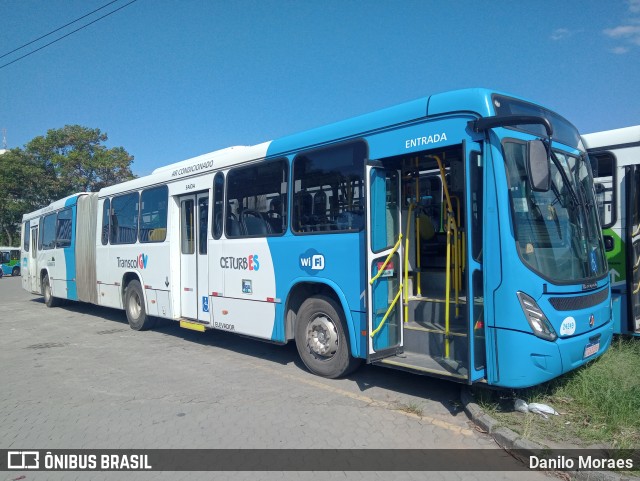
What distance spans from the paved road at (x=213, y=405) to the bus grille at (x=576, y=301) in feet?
4.82

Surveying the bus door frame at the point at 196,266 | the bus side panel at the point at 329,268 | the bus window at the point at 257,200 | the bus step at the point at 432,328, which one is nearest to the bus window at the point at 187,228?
the bus door frame at the point at 196,266

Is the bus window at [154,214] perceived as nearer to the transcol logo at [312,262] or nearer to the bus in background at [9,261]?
the transcol logo at [312,262]

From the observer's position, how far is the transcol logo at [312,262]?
616 centimetres

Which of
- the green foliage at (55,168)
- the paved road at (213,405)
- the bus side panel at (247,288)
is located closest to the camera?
the paved road at (213,405)

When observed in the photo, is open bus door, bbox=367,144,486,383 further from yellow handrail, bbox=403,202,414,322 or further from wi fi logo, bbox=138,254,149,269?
wi fi logo, bbox=138,254,149,269

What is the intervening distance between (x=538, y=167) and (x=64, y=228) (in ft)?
44.0

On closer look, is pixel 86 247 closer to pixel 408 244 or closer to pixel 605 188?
pixel 408 244

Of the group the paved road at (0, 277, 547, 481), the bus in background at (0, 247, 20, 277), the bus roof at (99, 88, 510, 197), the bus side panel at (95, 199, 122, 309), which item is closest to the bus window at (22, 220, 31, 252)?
the bus side panel at (95, 199, 122, 309)

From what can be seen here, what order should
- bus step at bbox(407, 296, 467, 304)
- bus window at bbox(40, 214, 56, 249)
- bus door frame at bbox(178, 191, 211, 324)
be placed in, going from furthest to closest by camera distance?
bus window at bbox(40, 214, 56, 249), bus door frame at bbox(178, 191, 211, 324), bus step at bbox(407, 296, 467, 304)

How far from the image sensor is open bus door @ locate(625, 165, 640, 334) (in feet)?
21.3

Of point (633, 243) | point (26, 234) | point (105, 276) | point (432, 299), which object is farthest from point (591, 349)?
point (26, 234)

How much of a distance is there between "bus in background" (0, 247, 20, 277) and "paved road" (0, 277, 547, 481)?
3414 cm

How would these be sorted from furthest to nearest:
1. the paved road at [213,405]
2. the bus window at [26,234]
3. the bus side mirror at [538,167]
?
the bus window at [26,234], the paved road at [213,405], the bus side mirror at [538,167]

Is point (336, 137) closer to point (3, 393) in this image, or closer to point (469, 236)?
point (469, 236)
